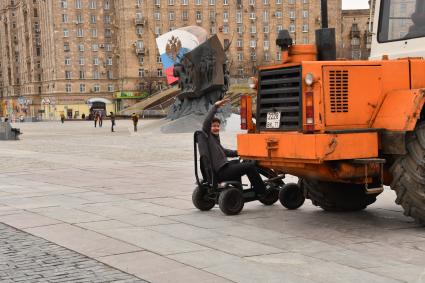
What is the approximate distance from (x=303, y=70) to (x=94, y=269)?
3.35 m

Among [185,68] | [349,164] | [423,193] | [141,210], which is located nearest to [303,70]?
[349,164]

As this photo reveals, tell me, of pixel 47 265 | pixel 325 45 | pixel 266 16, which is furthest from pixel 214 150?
pixel 266 16

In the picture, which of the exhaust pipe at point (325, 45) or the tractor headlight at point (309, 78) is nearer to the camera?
the tractor headlight at point (309, 78)

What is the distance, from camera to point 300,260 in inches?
268

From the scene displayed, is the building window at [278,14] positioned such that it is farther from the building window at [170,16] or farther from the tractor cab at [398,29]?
the tractor cab at [398,29]

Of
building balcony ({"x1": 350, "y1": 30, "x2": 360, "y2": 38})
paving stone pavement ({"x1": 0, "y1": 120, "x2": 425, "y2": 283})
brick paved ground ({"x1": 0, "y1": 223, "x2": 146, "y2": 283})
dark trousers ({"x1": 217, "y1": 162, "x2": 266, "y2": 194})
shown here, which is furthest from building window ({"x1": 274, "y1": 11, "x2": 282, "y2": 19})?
brick paved ground ({"x1": 0, "y1": 223, "x2": 146, "y2": 283})

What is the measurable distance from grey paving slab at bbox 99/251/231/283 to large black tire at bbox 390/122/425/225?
289cm

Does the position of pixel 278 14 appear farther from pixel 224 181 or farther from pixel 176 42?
pixel 224 181

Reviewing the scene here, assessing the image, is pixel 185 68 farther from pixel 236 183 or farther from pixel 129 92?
pixel 129 92

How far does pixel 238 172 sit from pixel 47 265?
12.9 feet

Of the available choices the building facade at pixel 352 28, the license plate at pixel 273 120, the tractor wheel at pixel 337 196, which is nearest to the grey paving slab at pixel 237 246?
the license plate at pixel 273 120

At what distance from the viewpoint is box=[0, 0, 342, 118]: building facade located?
12212cm

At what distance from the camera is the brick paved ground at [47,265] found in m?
6.31

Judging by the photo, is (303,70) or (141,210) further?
(141,210)
